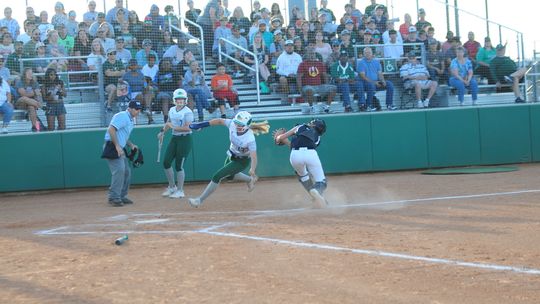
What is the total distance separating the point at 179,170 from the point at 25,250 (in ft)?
19.1

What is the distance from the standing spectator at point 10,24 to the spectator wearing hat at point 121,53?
9.00 ft

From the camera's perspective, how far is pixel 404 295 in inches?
243

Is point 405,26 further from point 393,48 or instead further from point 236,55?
point 236,55

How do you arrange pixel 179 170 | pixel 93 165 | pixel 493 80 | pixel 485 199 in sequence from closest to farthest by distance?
pixel 485 199 < pixel 179 170 < pixel 93 165 < pixel 493 80

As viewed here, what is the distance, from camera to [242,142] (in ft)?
41.3

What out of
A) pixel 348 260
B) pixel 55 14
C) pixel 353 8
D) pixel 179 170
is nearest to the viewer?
pixel 348 260

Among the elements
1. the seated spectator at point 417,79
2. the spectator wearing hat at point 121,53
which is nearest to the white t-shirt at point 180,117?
the spectator wearing hat at point 121,53

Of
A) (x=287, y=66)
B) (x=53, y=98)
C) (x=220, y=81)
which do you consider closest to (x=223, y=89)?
(x=220, y=81)

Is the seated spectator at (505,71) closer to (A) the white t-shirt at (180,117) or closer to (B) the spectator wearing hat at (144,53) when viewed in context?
(B) the spectator wearing hat at (144,53)

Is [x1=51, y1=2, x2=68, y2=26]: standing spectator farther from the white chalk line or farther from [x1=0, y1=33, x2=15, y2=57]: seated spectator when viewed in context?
the white chalk line

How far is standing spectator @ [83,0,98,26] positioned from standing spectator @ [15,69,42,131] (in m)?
3.17

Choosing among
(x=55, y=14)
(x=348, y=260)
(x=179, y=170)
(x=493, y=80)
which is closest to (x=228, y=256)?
(x=348, y=260)

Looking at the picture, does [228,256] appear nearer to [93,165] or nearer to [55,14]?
[93,165]

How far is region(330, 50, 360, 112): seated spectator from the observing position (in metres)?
18.9
